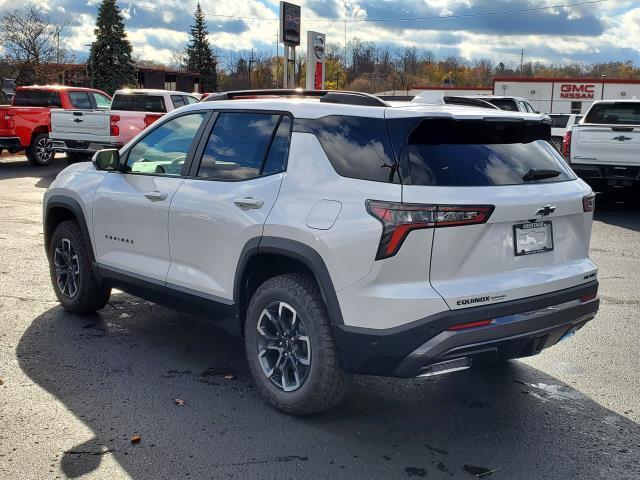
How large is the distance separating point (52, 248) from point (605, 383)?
466 cm

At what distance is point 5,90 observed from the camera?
93.7ft

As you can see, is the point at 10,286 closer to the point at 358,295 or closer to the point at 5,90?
the point at 358,295

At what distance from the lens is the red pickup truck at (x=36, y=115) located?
1753cm

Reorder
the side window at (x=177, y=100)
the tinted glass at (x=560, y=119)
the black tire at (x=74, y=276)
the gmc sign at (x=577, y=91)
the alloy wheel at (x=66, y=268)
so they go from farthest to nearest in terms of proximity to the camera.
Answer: the gmc sign at (x=577, y=91) → the tinted glass at (x=560, y=119) → the side window at (x=177, y=100) → the alloy wheel at (x=66, y=268) → the black tire at (x=74, y=276)

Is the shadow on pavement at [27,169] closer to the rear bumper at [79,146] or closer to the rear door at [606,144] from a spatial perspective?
the rear bumper at [79,146]

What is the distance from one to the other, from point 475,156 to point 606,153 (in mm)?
9015

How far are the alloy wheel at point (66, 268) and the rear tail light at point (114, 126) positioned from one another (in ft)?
33.4

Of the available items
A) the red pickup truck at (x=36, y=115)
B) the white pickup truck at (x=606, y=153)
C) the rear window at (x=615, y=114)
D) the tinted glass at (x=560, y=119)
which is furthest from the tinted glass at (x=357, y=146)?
the tinted glass at (x=560, y=119)

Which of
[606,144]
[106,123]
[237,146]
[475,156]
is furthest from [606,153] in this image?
[106,123]

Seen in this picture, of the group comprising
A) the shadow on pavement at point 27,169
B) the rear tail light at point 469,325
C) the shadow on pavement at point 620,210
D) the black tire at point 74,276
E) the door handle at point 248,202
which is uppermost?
the door handle at point 248,202

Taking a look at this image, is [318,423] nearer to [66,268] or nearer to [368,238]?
[368,238]

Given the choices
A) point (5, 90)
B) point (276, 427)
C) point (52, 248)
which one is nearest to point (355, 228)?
point (276, 427)

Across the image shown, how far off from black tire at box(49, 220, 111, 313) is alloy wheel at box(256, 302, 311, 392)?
204 cm

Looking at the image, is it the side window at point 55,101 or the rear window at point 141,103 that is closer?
the rear window at point 141,103
